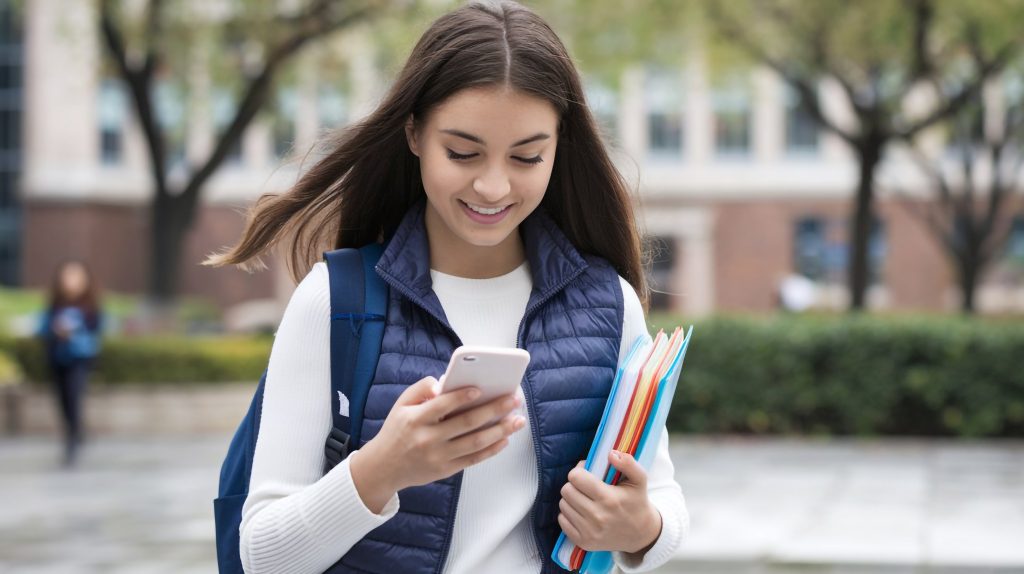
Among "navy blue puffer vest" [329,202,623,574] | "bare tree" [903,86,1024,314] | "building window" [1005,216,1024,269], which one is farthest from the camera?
"building window" [1005,216,1024,269]

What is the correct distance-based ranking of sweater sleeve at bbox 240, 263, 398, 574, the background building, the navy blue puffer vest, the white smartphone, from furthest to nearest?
the background building, the navy blue puffer vest, sweater sleeve at bbox 240, 263, 398, 574, the white smartphone

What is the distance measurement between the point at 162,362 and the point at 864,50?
8.82 meters

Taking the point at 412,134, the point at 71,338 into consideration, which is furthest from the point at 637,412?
the point at 71,338

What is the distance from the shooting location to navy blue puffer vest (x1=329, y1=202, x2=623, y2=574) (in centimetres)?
192

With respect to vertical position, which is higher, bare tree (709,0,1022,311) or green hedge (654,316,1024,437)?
bare tree (709,0,1022,311)

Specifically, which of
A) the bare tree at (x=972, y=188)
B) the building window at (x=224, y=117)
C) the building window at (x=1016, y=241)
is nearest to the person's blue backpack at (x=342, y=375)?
the building window at (x=224, y=117)

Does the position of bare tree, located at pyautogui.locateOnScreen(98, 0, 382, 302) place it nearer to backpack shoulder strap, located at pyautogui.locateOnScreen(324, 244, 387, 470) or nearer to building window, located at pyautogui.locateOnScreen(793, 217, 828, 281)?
backpack shoulder strap, located at pyautogui.locateOnScreen(324, 244, 387, 470)

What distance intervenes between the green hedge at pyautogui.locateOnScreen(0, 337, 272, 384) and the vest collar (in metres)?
11.6

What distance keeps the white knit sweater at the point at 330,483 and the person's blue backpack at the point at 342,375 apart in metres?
0.02

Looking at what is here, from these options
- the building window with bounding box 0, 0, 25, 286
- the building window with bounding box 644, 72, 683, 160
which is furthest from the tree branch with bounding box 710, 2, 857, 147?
the building window with bounding box 0, 0, 25, 286

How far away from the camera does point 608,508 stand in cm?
186

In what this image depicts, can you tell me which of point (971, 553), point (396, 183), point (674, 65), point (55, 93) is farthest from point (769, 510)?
point (55, 93)

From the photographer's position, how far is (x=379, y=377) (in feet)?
6.32

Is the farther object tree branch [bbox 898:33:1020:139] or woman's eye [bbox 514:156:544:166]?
tree branch [bbox 898:33:1020:139]
